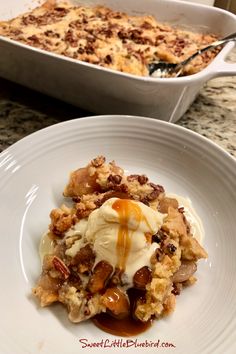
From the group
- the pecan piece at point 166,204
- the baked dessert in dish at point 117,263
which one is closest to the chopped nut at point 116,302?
the baked dessert in dish at point 117,263

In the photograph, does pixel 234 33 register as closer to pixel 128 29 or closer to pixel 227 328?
pixel 128 29

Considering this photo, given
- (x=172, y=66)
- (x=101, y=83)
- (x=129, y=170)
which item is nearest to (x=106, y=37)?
(x=172, y=66)

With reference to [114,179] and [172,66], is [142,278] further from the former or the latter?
[172,66]

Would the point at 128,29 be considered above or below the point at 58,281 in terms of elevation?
above

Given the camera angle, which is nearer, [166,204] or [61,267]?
[61,267]

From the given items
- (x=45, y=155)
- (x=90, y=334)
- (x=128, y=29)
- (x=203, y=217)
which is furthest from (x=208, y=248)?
(x=128, y=29)
